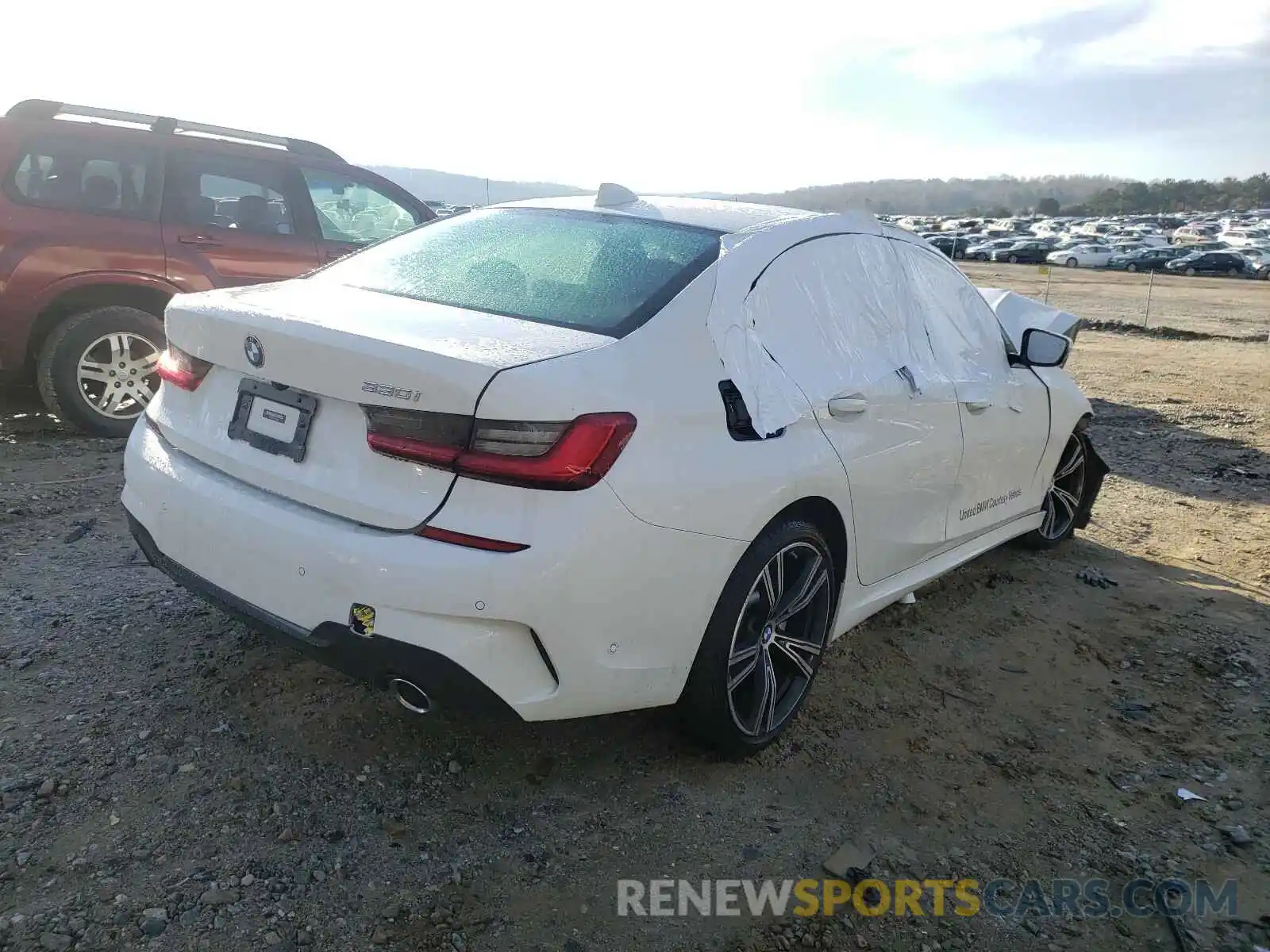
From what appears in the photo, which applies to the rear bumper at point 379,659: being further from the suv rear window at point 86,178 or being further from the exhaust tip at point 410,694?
the suv rear window at point 86,178

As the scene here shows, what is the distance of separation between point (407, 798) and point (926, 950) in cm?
142

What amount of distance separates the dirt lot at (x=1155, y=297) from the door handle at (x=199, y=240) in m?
16.3

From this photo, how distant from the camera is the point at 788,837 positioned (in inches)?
109

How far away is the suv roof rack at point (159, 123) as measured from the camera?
5891 mm

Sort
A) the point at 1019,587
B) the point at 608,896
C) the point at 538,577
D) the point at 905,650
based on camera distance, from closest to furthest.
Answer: the point at 538,577 < the point at 608,896 < the point at 905,650 < the point at 1019,587

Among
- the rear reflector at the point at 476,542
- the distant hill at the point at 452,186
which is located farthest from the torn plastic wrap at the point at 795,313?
the distant hill at the point at 452,186

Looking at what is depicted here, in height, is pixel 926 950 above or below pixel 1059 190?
below

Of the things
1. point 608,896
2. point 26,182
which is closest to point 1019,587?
point 608,896

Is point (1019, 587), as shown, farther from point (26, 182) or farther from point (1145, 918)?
point (26, 182)

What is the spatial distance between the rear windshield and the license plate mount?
55 centimetres

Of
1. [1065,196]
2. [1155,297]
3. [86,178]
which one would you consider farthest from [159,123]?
[1065,196]

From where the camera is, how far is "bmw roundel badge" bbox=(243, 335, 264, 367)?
8.67ft

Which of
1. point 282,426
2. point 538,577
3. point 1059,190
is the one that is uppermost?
point 1059,190

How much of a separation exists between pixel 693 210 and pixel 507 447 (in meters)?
1.56
